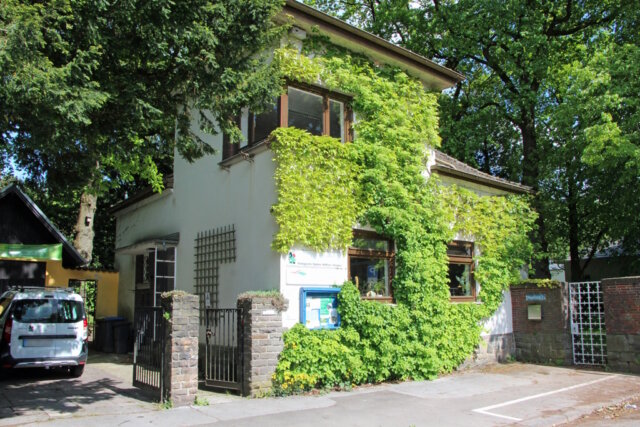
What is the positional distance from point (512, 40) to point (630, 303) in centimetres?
1230

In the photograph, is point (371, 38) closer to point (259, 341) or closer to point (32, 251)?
point (259, 341)

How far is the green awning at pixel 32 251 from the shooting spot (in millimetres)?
15153

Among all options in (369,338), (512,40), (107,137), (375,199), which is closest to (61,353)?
(107,137)

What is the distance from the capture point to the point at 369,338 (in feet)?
35.4

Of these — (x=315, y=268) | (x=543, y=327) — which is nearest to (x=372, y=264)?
(x=315, y=268)

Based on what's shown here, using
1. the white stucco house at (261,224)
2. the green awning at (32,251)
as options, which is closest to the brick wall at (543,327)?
the white stucco house at (261,224)

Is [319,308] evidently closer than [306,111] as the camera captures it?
Yes

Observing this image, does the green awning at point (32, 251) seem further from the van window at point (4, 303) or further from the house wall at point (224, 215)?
the van window at point (4, 303)

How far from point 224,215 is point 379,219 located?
3.64 m

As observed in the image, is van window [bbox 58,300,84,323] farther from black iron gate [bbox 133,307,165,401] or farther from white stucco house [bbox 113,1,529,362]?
white stucco house [bbox 113,1,529,362]

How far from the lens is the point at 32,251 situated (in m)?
15.5

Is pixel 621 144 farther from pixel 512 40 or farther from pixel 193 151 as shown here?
pixel 193 151

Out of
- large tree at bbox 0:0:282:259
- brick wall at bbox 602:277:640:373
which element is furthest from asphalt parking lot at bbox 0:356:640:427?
large tree at bbox 0:0:282:259

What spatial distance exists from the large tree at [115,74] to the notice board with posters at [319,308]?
138 inches
